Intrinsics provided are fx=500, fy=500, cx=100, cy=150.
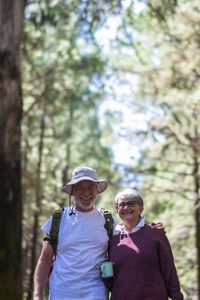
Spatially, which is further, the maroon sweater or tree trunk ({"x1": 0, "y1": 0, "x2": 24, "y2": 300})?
tree trunk ({"x1": 0, "y1": 0, "x2": 24, "y2": 300})

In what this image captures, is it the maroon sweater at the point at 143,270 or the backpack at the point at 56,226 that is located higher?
the backpack at the point at 56,226

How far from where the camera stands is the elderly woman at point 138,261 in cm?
381

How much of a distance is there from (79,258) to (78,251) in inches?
2.3

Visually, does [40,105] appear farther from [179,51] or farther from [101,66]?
[179,51]

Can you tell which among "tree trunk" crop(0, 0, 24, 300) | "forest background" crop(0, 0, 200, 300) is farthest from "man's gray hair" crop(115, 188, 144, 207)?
"forest background" crop(0, 0, 200, 300)

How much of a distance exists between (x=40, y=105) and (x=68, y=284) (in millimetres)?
15123

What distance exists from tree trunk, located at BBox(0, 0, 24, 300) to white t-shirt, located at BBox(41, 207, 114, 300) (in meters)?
2.70

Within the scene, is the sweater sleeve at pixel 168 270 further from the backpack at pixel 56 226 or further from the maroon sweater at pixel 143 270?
the backpack at pixel 56 226

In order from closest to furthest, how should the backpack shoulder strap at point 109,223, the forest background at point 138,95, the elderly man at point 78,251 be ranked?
the elderly man at point 78,251 < the backpack shoulder strap at point 109,223 < the forest background at point 138,95

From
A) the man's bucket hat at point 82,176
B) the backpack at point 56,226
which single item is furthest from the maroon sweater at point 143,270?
the man's bucket hat at point 82,176

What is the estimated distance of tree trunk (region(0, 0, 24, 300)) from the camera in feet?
22.2

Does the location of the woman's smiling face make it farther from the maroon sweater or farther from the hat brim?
the hat brim

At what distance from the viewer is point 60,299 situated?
3.90m

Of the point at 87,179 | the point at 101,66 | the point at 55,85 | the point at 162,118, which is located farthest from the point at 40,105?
the point at 87,179
